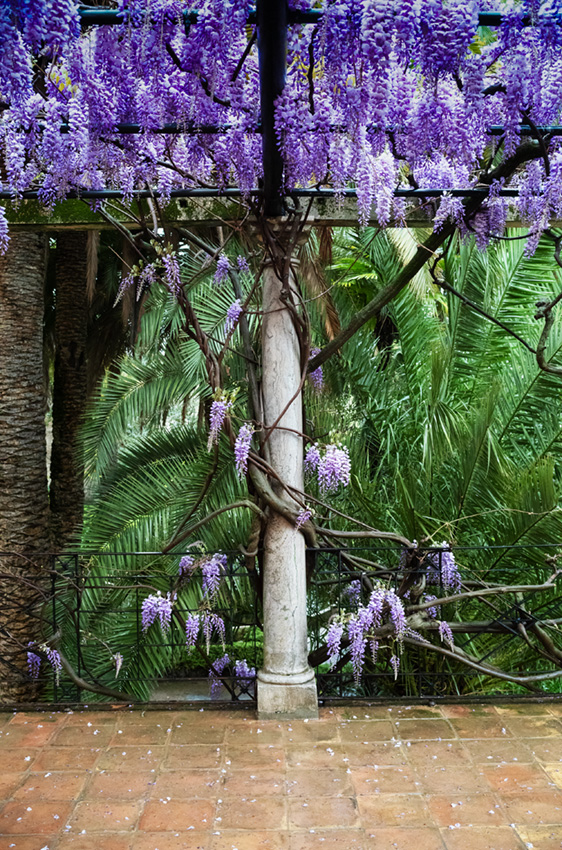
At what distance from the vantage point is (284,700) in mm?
3938

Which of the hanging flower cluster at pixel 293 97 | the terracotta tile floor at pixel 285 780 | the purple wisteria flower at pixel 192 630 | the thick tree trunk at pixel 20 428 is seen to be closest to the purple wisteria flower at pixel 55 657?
the terracotta tile floor at pixel 285 780

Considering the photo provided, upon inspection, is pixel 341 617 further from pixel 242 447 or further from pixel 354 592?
pixel 242 447

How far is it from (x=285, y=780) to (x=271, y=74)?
273cm

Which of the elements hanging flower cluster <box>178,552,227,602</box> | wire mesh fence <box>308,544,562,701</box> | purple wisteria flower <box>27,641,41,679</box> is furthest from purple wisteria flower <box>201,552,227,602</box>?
purple wisteria flower <box>27,641,41,679</box>

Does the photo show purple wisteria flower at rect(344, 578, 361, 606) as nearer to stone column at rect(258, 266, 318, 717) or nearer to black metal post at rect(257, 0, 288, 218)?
stone column at rect(258, 266, 318, 717)

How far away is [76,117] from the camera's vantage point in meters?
2.93

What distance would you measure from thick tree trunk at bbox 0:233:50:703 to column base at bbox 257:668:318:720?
10.00 feet

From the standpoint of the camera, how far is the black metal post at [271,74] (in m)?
2.30

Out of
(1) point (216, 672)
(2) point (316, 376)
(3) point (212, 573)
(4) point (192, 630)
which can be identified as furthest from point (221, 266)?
(1) point (216, 672)

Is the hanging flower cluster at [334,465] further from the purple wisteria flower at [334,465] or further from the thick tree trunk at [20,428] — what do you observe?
the thick tree trunk at [20,428]

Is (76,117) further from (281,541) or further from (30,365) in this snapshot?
(30,365)

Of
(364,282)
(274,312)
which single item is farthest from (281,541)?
(364,282)

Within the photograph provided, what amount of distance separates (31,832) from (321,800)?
1098 mm

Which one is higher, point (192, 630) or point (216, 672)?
point (192, 630)
